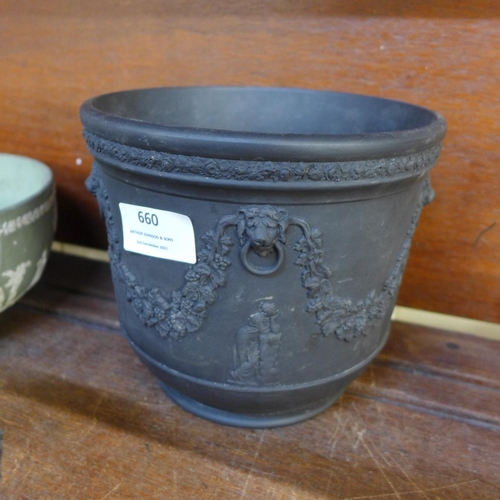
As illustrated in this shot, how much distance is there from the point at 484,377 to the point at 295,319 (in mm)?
446

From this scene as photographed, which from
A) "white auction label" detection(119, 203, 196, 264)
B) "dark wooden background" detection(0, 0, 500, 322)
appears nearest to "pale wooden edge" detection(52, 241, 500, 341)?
"dark wooden background" detection(0, 0, 500, 322)

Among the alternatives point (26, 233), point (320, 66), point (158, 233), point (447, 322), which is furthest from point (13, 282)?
point (447, 322)

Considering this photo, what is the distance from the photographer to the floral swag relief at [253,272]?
516mm

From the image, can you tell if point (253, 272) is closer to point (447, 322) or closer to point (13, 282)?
point (13, 282)

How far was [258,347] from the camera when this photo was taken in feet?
1.94

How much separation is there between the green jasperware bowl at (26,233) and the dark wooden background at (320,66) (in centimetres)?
17

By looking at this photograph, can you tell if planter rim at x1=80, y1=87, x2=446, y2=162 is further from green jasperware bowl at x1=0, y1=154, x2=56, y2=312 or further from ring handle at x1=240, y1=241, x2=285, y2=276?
green jasperware bowl at x1=0, y1=154, x2=56, y2=312

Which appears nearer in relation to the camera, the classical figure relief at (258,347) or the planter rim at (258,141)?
the planter rim at (258,141)

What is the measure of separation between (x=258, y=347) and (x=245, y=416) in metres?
0.18

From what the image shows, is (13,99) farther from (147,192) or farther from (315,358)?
(315,358)

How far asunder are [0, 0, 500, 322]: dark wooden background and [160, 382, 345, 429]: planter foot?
38 cm

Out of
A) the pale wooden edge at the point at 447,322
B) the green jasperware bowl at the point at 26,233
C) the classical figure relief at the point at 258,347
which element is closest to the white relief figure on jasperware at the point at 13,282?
the green jasperware bowl at the point at 26,233

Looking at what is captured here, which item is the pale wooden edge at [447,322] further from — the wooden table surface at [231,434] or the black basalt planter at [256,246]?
the black basalt planter at [256,246]

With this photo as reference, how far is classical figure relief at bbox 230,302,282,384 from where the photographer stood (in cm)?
57
